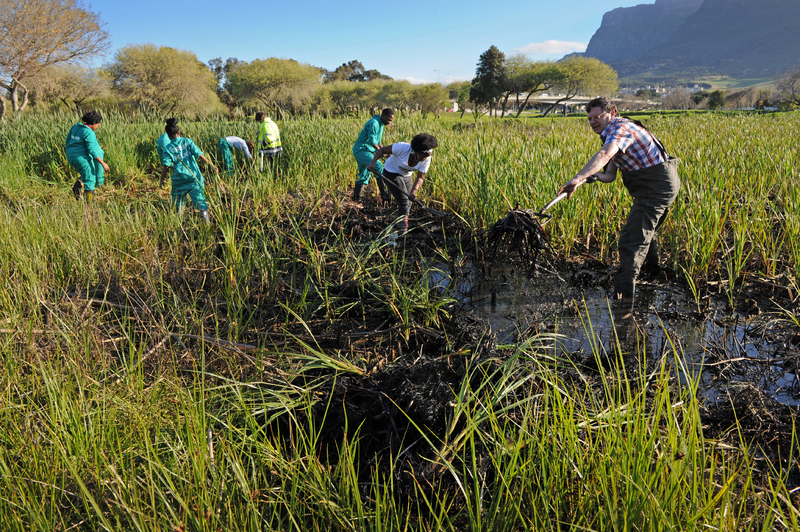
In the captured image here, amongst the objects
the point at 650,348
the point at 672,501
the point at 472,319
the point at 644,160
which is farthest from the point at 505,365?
the point at 644,160

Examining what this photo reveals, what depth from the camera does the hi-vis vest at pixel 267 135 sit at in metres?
8.12

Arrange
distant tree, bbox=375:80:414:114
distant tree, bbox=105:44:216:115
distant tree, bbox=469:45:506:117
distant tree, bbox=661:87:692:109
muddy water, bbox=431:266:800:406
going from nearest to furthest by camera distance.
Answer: muddy water, bbox=431:266:800:406, distant tree, bbox=105:44:216:115, distant tree, bbox=469:45:506:117, distant tree, bbox=375:80:414:114, distant tree, bbox=661:87:692:109

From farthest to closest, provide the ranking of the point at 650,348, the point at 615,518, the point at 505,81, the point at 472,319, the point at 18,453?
the point at 505,81, the point at 472,319, the point at 650,348, the point at 18,453, the point at 615,518

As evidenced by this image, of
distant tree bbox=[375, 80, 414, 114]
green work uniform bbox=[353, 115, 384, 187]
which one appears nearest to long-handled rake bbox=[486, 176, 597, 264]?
green work uniform bbox=[353, 115, 384, 187]

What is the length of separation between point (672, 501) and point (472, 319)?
6.93 ft

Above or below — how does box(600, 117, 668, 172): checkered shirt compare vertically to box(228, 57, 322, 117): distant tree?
below

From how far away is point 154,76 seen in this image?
36.1 meters

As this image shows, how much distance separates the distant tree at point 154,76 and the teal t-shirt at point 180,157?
112 ft

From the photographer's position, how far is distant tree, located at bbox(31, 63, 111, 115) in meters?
27.8

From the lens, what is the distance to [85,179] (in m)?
6.92

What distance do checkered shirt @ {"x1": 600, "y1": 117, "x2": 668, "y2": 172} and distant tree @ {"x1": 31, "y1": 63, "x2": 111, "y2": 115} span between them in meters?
34.5

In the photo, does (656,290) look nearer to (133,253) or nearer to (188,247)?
(188,247)

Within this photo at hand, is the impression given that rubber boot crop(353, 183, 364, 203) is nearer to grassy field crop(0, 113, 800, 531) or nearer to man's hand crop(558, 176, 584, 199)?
grassy field crop(0, 113, 800, 531)

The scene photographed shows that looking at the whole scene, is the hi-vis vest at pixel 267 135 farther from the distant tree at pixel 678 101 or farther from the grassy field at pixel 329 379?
the distant tree at pixel 678 101
